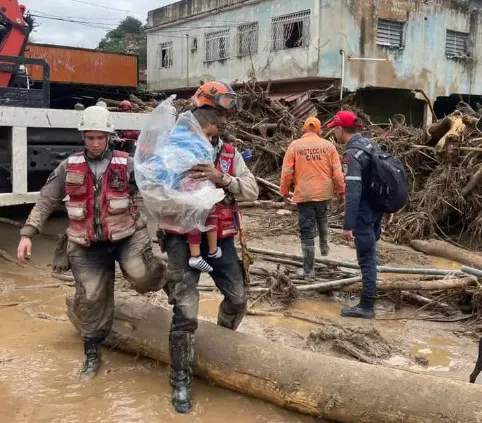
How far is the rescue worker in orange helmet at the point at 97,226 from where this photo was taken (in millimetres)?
3789

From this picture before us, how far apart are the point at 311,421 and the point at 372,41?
696 inches

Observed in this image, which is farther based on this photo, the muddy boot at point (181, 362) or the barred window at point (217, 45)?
the barred window at point (217, 45)

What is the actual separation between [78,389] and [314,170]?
3721 millimetres

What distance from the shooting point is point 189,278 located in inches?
139

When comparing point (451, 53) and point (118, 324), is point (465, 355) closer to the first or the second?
point (118, 324)

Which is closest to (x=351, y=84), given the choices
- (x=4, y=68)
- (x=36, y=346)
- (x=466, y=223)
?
(x=466, y=223)

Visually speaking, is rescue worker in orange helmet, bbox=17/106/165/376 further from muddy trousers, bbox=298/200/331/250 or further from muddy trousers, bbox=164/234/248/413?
muddy trousers, bbox=298/200/331/250

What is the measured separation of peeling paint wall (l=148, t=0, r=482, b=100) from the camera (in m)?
18.4

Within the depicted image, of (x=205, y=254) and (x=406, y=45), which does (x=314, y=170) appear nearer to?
(x=205, y=254)

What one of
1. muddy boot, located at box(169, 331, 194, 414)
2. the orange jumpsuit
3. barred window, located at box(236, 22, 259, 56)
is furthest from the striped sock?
barred window, located at box(236, 22, 259, 56)

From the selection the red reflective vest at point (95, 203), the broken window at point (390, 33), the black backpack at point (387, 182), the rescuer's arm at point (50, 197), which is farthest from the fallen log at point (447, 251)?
the broken window at point (390, 33)

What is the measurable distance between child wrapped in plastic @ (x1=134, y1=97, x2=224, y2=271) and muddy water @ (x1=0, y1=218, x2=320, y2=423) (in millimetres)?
850

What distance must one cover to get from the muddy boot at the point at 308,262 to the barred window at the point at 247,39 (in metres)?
15.9

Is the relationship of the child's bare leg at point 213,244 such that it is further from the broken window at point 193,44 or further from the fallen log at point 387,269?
the broken window at point 193,44
